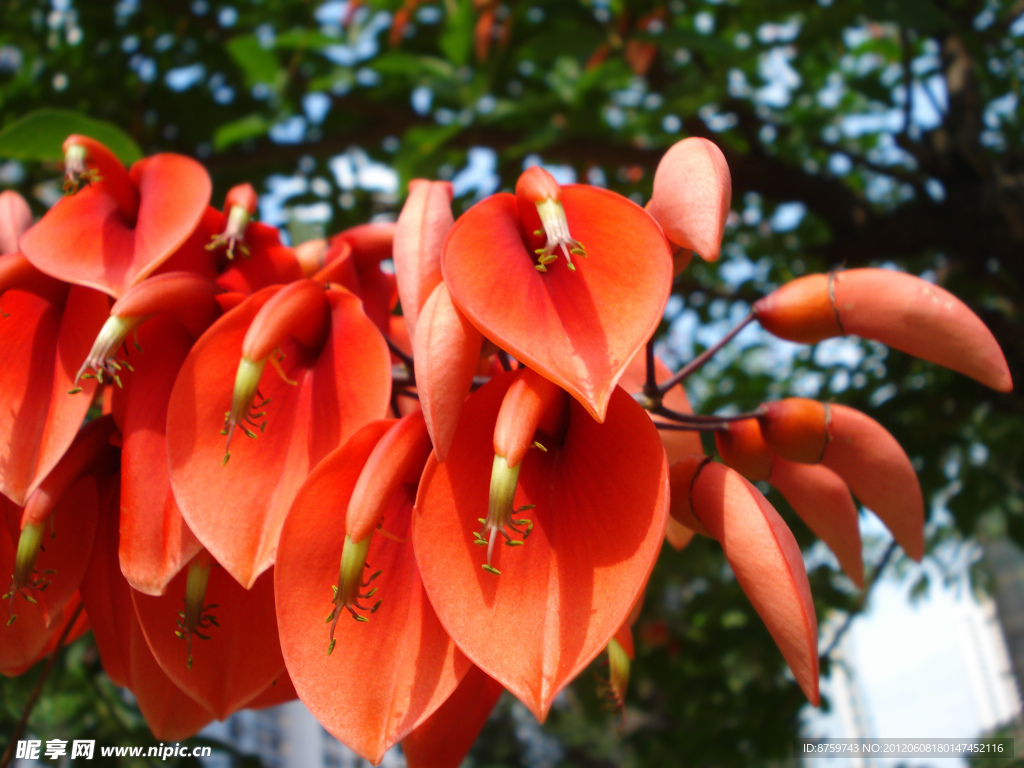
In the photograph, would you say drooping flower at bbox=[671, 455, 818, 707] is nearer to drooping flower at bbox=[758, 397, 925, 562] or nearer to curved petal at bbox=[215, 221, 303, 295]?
drooping flower at bbox=[758, 397, 925, 562]

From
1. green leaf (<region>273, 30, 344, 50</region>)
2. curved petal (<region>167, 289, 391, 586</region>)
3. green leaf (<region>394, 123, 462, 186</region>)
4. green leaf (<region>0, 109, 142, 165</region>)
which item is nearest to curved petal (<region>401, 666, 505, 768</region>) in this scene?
curved petal (<region>167, 289, 391, 586</region>)

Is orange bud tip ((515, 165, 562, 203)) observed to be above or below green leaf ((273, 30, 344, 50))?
above

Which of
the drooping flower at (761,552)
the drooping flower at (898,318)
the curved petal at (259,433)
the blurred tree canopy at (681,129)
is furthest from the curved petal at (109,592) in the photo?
the blurred tree canopy at (681,129)

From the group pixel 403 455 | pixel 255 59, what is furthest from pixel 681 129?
pixel 403 455

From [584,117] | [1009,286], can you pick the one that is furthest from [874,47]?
[584,117]

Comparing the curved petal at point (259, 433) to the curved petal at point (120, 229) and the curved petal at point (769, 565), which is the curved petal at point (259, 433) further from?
the curved petal at point (769, 565)

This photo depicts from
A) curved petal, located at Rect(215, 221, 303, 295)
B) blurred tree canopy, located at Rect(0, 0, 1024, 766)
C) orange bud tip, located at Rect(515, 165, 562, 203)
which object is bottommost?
blurred tree canopy, located at Rect(0, 0, 1024, 766)

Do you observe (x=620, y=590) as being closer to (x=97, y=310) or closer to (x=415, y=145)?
(x=97, y=310)

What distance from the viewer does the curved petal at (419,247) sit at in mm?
493

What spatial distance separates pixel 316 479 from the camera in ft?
1.48

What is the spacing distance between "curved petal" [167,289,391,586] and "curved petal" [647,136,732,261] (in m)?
0.19

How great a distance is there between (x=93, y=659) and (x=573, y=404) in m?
1.41

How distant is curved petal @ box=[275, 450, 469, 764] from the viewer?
43 cm

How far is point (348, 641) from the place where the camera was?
0.45m
